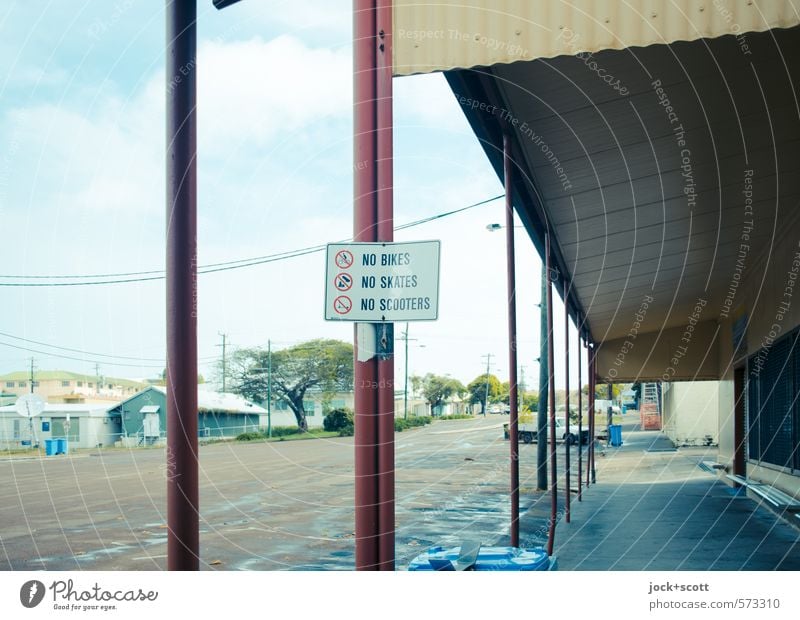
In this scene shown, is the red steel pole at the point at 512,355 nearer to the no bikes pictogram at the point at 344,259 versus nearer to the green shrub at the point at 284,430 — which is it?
the no bikes pictogram at the point at 344,259

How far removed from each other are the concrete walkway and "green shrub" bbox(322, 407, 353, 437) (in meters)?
20.9

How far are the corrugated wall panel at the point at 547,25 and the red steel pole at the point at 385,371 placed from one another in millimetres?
340

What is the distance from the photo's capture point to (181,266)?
4.07 m

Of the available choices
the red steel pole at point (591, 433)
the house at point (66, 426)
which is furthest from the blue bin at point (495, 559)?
the house at point (66, 426)

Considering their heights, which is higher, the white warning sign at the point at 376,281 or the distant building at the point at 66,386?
the white warning sign at the point at 376,281

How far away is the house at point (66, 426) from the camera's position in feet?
145

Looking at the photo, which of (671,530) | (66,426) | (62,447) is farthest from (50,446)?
(671,530)

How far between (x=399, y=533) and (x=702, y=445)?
2543cm

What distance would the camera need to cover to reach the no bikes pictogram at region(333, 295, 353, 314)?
11.4 ft

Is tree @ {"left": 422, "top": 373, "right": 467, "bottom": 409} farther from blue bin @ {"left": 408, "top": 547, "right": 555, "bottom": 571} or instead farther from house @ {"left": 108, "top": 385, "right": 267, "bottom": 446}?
blue bin @ {"left": 408, "top": 547, "right": 555, "bottom": 571}

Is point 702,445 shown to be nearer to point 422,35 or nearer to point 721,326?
point 721,326

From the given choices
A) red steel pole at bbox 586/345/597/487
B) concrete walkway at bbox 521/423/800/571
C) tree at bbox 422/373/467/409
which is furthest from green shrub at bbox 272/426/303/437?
tree at bbox 422/373/467/409
